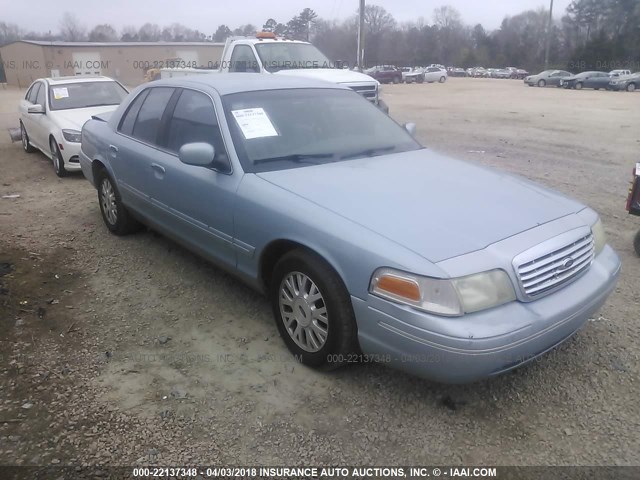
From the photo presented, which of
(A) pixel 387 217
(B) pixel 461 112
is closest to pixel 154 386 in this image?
(A) pixel 387 217

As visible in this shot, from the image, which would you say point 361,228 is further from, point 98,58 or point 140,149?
point 98,58

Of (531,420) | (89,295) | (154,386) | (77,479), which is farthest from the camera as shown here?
(89,295)

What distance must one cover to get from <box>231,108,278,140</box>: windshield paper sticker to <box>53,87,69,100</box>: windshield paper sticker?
6409mm

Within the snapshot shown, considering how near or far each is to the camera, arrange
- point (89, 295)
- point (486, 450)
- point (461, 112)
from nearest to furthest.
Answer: point (486, 450), point (89, 295), point (461, 112)

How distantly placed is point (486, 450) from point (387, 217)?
4.10 ft

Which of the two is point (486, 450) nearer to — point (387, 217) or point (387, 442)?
point (387, 442)

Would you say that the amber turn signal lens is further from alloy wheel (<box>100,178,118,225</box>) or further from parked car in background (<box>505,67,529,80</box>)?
parked car in background (<box>505,67,529,80</box>)

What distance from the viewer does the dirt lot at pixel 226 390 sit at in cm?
255

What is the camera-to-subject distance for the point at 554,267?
274cm

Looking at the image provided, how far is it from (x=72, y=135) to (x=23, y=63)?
4179cm

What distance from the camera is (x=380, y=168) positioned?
3547 mm

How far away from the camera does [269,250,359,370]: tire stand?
2799 mm

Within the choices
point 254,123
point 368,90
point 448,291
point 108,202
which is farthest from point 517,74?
point 448,291

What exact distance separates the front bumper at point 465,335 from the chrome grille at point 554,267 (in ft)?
0.21
